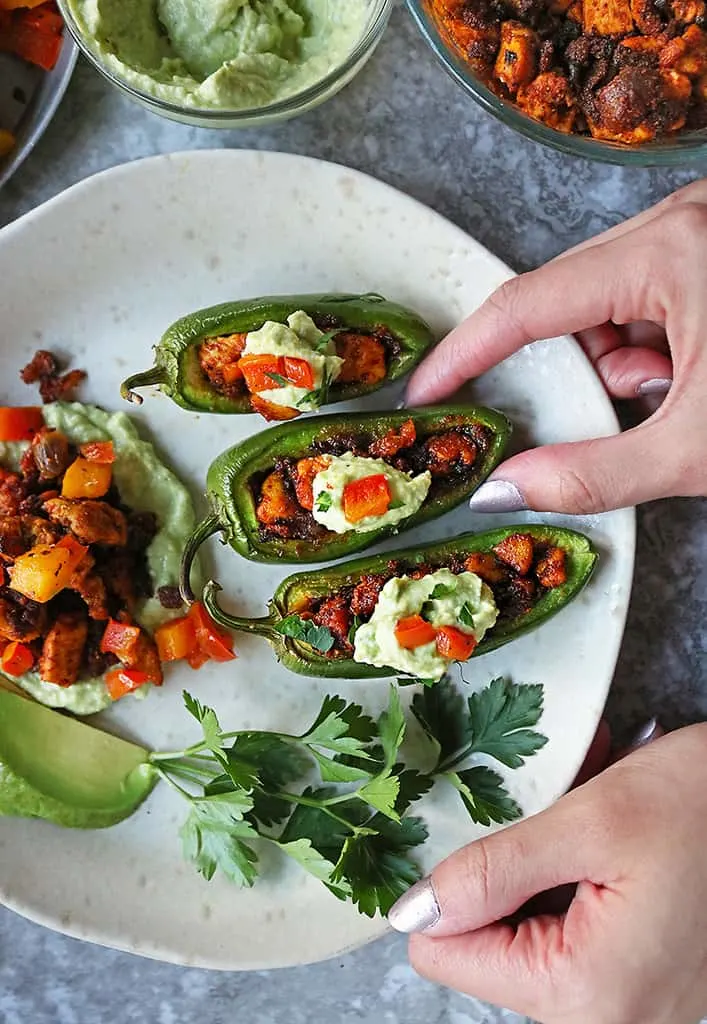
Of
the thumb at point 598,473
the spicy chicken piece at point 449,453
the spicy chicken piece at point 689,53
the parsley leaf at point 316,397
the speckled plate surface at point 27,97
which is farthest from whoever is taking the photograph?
the speckled plate surface at point 27,97

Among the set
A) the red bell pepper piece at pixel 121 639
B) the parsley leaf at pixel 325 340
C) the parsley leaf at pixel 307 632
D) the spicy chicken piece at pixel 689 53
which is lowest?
the red bell pepper piece at pixel 121 639

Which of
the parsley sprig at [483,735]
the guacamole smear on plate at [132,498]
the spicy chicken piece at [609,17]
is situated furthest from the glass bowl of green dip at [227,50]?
the parsley sprig at [483,735]

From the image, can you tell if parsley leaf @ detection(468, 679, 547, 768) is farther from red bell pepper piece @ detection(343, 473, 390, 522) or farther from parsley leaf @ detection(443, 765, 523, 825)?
red bell pepper piece @ detection(343, 473, 390, 522)

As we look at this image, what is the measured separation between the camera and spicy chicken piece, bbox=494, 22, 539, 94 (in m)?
1.88

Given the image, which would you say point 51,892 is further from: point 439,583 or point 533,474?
point 533,474

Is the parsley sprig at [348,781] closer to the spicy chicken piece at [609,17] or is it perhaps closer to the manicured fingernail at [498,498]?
the manicured fingernail at [498,498]

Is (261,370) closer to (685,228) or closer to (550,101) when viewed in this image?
(550,101)

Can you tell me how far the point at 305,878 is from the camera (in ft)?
7.48

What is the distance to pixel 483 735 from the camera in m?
2.19

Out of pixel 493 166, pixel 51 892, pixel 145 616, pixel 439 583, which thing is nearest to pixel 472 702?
pixel 439 583

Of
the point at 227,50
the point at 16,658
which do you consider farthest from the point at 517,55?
the point at 16,658

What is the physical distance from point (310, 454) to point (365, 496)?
0.57 feet

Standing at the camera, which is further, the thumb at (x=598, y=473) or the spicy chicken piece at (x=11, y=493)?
the spicy chicken piece at (x=11, y=493)

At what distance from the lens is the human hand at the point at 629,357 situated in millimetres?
1903
